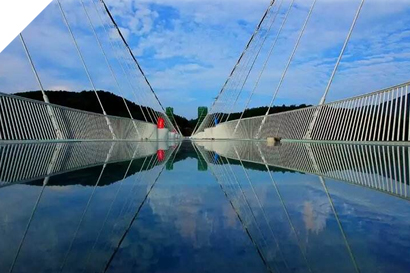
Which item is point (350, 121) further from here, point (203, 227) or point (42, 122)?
point (203, 227)

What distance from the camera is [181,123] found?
3371 inches

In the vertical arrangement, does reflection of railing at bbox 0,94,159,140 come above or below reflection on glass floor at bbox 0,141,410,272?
above

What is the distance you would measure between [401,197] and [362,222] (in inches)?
26.7

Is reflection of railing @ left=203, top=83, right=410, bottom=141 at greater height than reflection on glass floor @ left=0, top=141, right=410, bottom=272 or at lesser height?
greater

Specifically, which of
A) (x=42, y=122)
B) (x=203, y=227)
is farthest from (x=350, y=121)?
(x=203, y=227)

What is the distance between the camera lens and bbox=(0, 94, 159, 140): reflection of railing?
300 inches

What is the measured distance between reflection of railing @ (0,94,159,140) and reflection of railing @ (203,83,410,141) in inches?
241

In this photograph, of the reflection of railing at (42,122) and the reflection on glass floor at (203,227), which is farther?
the reflection of railing at (42,122)

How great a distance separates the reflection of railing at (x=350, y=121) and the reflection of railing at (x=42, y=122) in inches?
241

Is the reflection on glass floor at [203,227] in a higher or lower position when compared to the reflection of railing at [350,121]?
lower

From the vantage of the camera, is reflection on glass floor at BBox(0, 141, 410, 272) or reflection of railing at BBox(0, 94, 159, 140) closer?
reflection on glass floor at BBox(0, 141, 410, 272)

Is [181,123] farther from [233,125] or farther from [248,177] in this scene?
[248,177]

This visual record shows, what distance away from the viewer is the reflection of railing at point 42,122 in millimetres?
7613

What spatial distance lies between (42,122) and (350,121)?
23.5ft
